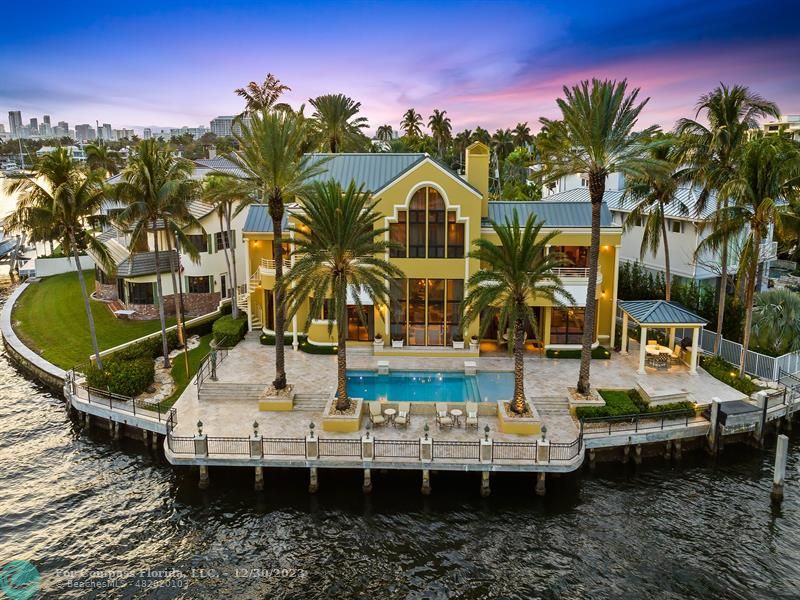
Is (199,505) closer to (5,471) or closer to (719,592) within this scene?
(5,471)

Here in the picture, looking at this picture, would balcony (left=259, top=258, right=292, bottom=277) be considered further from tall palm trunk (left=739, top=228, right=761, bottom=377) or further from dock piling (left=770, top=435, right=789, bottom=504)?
dock piling (left=770, top=435, right=789, bottom=504)

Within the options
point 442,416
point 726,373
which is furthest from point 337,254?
point 726,373

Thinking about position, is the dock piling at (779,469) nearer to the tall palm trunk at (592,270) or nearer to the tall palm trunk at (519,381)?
the tall palm trunk at (592,270)

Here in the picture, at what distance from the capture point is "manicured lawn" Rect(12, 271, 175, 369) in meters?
40.0

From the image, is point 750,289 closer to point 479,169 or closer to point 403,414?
point 479,169

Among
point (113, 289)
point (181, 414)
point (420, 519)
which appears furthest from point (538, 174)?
point (113, 289)

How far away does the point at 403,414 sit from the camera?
2842 centimetres

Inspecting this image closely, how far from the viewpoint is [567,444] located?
25797mm

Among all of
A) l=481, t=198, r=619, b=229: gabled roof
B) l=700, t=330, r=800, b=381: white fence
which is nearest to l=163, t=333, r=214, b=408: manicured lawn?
l=481, t=198, r=619, b=229: gabled roof

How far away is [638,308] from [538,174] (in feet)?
36.4

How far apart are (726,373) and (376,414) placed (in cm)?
1929

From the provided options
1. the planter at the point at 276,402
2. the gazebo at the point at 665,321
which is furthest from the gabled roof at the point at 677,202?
the planter at the point at 276,402

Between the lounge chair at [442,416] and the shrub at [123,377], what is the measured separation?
15660mm

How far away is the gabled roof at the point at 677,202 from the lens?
43.0 m
